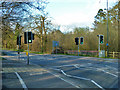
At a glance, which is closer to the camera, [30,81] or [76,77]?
[30,81]

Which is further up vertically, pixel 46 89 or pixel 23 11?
pixel 23 11

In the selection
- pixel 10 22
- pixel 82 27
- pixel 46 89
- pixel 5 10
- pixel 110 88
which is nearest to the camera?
pixel 46 89

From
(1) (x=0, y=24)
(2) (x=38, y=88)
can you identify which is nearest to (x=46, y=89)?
(2) (x=38, y=88)

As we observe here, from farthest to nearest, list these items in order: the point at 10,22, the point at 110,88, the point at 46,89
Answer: the point at 10,22 → the point at 110,88 → the point at 46,89

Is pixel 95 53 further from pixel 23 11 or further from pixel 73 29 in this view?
pixel 23 11

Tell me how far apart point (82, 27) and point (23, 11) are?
27.9 m

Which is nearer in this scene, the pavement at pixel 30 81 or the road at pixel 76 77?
the pavement at pixel 30 81

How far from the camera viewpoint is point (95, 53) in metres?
33.4

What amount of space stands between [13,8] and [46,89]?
8.50 metres

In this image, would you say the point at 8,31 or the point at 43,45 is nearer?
the point at 8,31

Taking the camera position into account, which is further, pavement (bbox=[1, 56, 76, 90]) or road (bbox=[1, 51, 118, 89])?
road (bbox=[1, 51, 118, 89])

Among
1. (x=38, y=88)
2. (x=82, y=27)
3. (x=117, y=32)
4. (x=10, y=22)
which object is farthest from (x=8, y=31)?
(x=82, y=27)

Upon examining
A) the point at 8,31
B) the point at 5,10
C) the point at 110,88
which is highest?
the point at 5,10

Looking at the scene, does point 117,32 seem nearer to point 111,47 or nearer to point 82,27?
point 111,47
